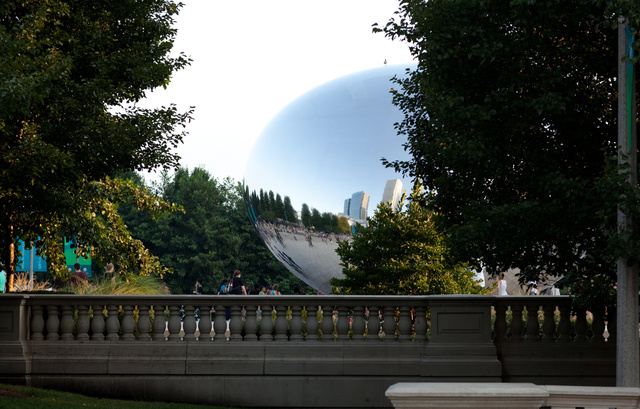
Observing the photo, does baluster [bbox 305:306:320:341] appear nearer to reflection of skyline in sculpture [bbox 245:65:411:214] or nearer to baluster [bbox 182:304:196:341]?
baluster [bbox 182:304:196:341]

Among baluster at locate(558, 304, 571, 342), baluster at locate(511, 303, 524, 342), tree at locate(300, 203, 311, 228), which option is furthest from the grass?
tree at locate(300, 203, 311, 228)

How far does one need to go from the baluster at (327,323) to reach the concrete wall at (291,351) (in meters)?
0.01

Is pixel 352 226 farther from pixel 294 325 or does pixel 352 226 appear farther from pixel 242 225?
pixel 242 225

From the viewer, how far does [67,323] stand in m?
11.6

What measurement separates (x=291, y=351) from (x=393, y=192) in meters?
13.8

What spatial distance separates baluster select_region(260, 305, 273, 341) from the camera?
11.4 m

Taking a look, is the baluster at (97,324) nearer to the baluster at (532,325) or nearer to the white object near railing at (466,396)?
Result: the baluster at (532,325)

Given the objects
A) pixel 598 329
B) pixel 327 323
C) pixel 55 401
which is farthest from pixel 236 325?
pixel 598 329

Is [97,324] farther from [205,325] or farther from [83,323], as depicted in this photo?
[205,325]

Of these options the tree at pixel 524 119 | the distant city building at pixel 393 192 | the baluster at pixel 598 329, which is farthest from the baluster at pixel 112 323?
the distant city building at pixel 393 192

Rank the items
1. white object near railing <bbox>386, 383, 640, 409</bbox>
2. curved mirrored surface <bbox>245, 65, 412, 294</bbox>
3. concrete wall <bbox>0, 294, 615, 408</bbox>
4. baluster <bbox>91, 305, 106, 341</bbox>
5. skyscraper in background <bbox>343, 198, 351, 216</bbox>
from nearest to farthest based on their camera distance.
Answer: white object near railing <bbox>386, 383, 640, 409</bbox>
concrete wall <bbox>0, 294, 615, 408</bbox>
baluster <bbox>91, 305, 106, 341</bbox>
skyscraper in background <bbox>343, 198, 351, 216</bbox>
curved mirrored surface <bbox>245, 65, 412, 294</bbox>

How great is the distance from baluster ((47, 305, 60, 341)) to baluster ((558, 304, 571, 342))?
7412 mm

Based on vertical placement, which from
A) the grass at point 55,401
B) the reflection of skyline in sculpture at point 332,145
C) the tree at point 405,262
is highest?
the reflection of skyline in sculpture at point 332,145

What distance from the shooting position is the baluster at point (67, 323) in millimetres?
11578
